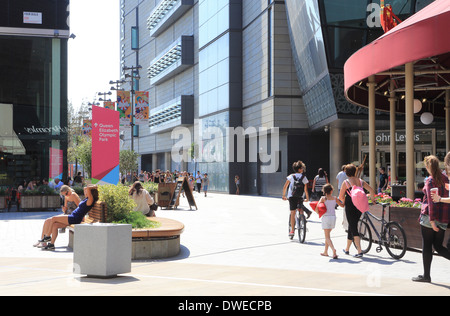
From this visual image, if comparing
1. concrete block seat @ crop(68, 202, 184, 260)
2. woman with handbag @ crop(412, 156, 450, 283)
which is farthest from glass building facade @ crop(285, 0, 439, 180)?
woman with handbag @ crop(412, 156, 450, 283)

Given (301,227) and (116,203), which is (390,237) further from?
(116,203)

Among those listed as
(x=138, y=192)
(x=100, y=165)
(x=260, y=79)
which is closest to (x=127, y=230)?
(x=138, y=192)

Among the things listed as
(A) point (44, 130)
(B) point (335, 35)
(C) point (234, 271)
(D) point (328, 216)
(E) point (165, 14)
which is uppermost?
(E) point (165, 14)

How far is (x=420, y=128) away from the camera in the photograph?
31750 mm

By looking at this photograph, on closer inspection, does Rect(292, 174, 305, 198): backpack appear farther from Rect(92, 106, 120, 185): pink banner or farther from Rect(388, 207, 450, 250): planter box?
Rect(92, 106, 120, 185): pink banner

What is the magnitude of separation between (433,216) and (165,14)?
209 feet

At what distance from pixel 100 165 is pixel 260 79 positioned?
21.8 metres

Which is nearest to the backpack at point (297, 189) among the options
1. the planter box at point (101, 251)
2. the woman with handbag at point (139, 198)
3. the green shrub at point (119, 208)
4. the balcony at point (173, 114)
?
the woman with handbag at point (139, 198)

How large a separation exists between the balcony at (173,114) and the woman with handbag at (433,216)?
52.1 metres

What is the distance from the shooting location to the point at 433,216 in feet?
26.1

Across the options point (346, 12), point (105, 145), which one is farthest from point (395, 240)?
point (346, 12)

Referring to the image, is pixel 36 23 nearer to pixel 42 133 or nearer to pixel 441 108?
pixel 42 133

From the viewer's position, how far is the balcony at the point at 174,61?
60875 mm
